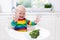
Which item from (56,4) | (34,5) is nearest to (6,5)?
(34,5)

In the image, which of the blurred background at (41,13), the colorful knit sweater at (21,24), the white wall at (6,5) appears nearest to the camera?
the colorful knit sweater at (21,24)

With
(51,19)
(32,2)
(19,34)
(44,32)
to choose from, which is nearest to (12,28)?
(19,34)

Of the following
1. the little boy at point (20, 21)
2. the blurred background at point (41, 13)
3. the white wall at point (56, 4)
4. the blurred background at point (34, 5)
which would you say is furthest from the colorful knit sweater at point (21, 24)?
the white wall at point (56, 4)

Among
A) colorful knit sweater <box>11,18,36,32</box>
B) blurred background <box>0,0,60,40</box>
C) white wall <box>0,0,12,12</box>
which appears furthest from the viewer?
white wall <box>0,0,12,12</box>

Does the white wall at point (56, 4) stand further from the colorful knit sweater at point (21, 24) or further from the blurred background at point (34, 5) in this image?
the colorful knit sweater at point (21, 24)

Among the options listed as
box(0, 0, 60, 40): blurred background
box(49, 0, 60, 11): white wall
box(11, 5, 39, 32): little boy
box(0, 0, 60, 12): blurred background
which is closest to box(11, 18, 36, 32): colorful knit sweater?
box(11, 5, 39, 32): little boy

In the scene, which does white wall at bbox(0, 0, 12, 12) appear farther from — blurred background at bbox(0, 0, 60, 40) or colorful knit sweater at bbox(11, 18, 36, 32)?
colorful knit sweater at bbox(11, 18, 36, 32)

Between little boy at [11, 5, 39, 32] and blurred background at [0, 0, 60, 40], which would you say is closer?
little boy at [11, 5, 39, 32]

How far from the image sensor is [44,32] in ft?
4.20

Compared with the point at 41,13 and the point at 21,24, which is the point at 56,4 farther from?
the point at 21,24

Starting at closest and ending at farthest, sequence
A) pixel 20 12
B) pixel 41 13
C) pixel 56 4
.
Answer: pixel 20 12
pixel 41 13
pixel 56 4

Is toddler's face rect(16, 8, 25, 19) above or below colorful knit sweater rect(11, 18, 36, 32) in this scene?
above

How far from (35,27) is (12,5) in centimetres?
77

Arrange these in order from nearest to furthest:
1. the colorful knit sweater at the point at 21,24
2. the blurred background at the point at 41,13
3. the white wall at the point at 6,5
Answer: the colorful knit sweater at the point at 21,24, the blurred background at the point at 41,13, the white wall at the point at 6,5
